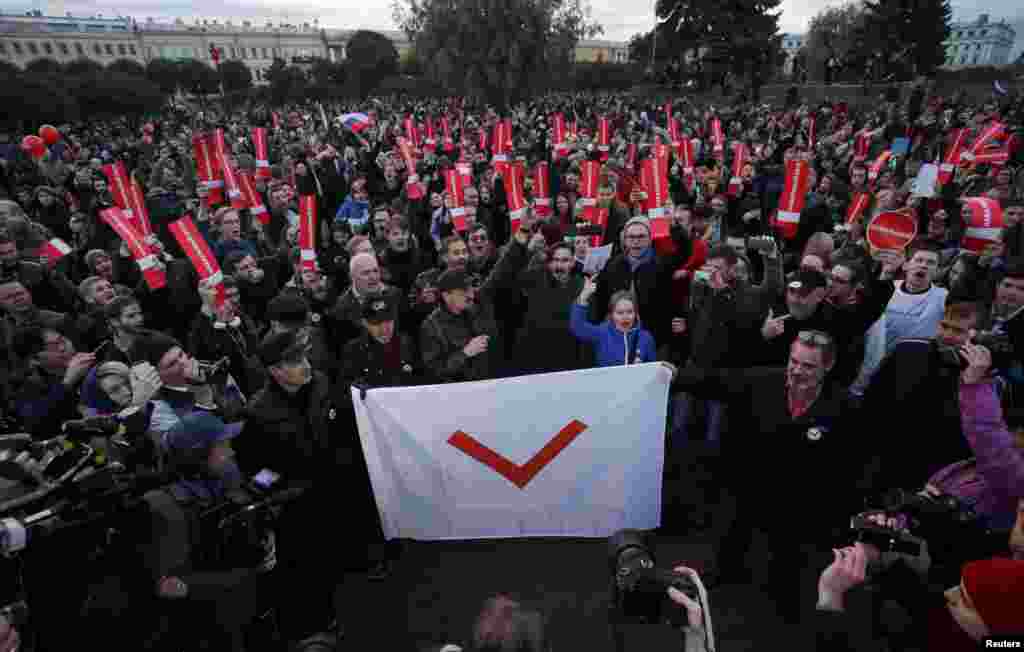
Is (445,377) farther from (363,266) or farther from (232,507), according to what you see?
(232,507)

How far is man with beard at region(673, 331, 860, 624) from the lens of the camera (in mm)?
2492

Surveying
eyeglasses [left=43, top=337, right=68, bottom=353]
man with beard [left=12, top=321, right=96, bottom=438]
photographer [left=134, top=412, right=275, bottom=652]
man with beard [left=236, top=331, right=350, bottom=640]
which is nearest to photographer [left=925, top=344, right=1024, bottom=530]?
man with beard [left=236, top=331, right=350, bottom=640]

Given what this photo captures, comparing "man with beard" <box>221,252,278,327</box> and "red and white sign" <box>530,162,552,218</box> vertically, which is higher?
"red and white sign" <box>530,162,552,218</box>

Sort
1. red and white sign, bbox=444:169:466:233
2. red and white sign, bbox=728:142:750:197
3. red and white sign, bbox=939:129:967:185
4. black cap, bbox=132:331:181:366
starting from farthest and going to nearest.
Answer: red and white sign, bbox=728:142:750:197 < red and white sign, bbox=939:129:967:185 < red and white sign, bbox=444:169:466:233 < black cap, bbox=132:331:181:366

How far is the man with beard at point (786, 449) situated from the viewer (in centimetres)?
249

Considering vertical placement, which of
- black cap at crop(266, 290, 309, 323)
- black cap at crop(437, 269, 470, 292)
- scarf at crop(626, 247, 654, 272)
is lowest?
black cap at crop(266, 290, 309, 323)

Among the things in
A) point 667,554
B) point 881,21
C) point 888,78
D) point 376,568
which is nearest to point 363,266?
point 376,568

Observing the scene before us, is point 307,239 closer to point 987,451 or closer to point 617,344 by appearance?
point 617,344

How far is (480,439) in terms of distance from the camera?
120 inches

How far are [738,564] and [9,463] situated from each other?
353 cm

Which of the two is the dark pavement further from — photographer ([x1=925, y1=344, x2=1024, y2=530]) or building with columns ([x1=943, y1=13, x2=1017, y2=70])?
building with columns ([x1=943, y1=13, x2=1017, y2=70])

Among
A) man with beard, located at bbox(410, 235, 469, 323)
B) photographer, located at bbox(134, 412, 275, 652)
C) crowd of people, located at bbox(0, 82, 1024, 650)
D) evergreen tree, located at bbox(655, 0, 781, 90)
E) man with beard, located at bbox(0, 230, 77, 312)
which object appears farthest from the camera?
evergreen tree, located at bbox(655, 0, 781, 90)

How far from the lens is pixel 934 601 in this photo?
1.66 meters

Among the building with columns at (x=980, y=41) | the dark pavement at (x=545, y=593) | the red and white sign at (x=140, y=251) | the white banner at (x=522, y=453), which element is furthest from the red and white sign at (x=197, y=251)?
the building with columns at (x=980, y=41)
